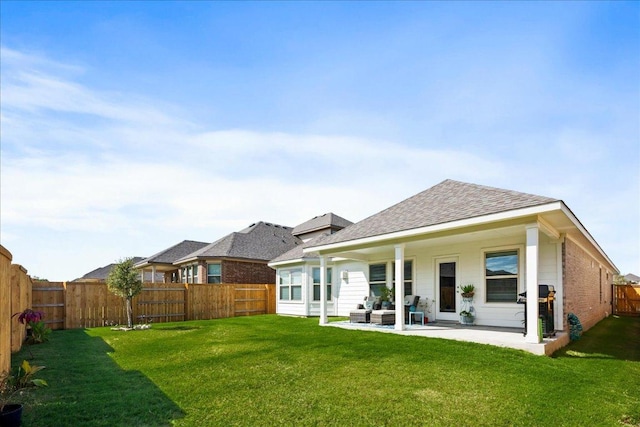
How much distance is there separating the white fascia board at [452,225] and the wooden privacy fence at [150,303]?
25.2ft

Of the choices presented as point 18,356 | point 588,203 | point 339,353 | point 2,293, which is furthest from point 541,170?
point 18,356

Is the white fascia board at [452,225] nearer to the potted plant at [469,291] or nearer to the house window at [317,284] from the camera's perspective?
the potted plant at [469,291]

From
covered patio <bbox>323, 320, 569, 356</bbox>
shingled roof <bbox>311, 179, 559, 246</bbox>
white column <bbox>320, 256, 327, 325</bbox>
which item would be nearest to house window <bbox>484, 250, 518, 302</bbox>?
covered patio <bbox>323, 320, 569, 356</bbox>

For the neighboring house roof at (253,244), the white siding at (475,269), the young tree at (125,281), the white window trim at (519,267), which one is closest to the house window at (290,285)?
the white siding at (475,269)

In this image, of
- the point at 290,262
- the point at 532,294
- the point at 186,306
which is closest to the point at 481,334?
the point at 532,294

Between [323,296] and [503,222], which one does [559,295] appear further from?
[323,296]

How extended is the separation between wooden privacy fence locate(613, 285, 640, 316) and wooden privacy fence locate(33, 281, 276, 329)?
2182cm

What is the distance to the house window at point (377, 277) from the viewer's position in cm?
1500

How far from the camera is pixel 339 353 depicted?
8.17m

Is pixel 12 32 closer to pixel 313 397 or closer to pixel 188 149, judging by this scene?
pixel 188 149

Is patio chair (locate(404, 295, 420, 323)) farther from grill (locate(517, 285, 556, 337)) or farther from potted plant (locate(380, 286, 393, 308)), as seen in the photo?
grill (locate(517, 285, 556, 337))

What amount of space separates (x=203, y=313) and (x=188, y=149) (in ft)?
28.8

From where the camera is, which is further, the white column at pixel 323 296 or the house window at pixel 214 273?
the house window at pixel 214 273

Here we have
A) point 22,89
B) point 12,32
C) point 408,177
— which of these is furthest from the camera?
point 408,177
